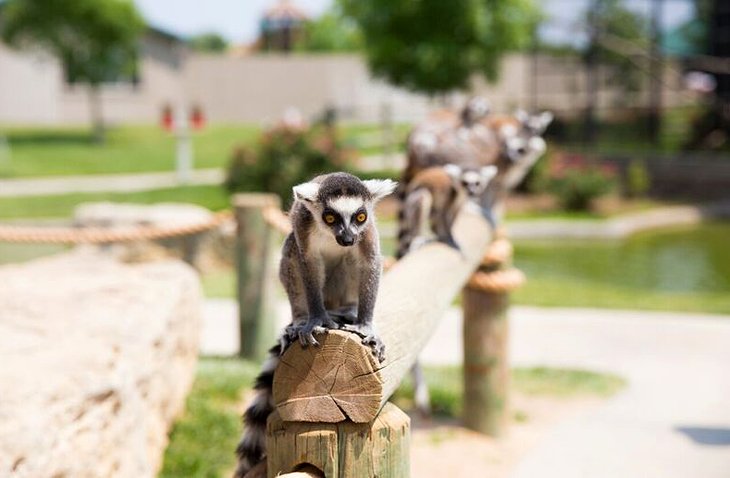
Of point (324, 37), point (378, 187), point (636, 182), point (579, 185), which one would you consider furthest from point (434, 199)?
point (324, 37)

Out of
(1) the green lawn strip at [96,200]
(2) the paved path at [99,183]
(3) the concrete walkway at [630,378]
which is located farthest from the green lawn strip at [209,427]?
(2) the paved path at [99,183]

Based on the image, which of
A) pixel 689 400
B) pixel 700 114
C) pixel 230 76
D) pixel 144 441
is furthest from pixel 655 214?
pixel 230 76

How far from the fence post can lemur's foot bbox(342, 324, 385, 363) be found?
2.83 meters

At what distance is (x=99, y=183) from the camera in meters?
18.0

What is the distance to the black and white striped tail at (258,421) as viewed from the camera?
7.89 feet

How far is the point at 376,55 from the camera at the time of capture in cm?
1848

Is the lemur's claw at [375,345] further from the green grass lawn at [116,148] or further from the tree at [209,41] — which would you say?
the tree at [209,41]

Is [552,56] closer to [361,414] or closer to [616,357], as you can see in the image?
[616,357]

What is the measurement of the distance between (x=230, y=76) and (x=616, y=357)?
28802mm

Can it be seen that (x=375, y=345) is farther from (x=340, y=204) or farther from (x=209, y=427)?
(x=209, y=427)

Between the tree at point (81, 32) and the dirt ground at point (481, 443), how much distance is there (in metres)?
20.3

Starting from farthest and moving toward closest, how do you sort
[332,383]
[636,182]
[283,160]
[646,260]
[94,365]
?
[636,182] → [283,160] → [646,260] → [94,365] → [332,383]

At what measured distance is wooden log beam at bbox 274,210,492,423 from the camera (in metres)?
2.12

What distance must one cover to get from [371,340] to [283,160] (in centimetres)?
1243
